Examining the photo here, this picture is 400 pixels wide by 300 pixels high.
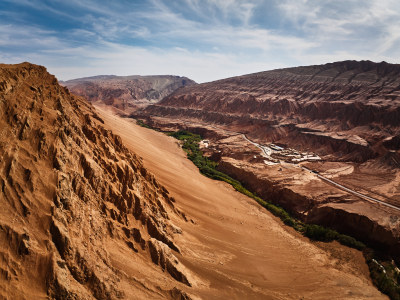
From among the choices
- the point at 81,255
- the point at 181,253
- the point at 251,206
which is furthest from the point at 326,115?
the point at 81,255

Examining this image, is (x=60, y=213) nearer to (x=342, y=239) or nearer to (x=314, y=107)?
(x=342, y=239)

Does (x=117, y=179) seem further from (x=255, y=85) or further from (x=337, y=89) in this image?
(x=255, y=85)

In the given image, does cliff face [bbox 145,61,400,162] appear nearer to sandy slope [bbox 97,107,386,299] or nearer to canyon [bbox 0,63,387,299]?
sandy slope [bbox 97,107,386,299]

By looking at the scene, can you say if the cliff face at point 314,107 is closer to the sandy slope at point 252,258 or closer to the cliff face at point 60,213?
the sandy slope at point 252,258

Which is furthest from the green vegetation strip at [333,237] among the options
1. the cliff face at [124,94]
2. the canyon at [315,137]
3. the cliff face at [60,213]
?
the cliff face at [124,94]

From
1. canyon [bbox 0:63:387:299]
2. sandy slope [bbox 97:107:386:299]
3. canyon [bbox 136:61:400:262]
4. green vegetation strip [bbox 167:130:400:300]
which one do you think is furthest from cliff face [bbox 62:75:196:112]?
canyon [bbox 0:63:387:299]

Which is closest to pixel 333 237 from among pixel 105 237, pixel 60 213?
pixel 105 237
